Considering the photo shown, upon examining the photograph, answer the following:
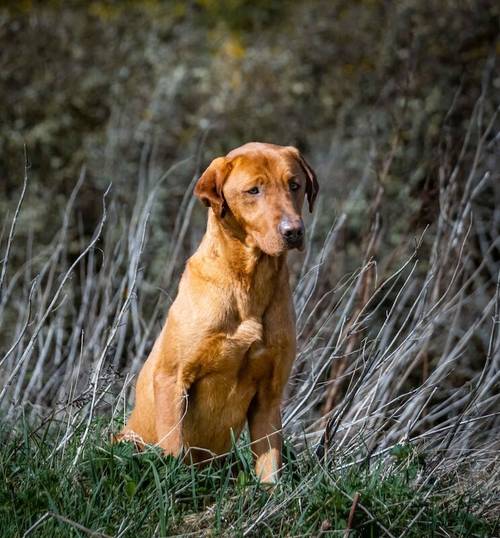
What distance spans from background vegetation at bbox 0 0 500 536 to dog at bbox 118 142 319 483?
0.20 meters

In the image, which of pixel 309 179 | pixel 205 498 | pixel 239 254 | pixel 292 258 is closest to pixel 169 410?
pixel 205 498

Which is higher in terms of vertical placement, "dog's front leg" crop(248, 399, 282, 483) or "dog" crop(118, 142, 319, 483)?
"dog" crop(118, 142, 319, 483)

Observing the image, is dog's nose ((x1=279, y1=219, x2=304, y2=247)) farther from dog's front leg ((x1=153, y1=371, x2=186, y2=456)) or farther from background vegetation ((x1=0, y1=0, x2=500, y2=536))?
dog's front leg ((x1=153, y1=371, x2=186, y2=456))

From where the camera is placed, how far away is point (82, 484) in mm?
3547

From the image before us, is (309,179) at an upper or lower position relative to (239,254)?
upper

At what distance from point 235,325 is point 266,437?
0.48 meters

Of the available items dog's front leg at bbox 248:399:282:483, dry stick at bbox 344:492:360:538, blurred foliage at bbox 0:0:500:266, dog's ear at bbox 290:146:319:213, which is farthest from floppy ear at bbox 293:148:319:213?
blurred foliage at bbox 0:0:500:266

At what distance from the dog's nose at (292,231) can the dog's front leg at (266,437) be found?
689mm

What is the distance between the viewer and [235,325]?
3855 mm

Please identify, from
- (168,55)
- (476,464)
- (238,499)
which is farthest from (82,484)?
(168,55)

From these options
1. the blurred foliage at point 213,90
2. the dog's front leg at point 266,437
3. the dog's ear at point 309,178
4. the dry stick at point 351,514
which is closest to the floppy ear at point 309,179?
the dog's ear at point 309,178

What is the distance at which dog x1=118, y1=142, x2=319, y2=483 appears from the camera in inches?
150

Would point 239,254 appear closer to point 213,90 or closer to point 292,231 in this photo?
point 292,231

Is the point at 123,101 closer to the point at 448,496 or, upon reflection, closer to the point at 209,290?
the point at 209,290
